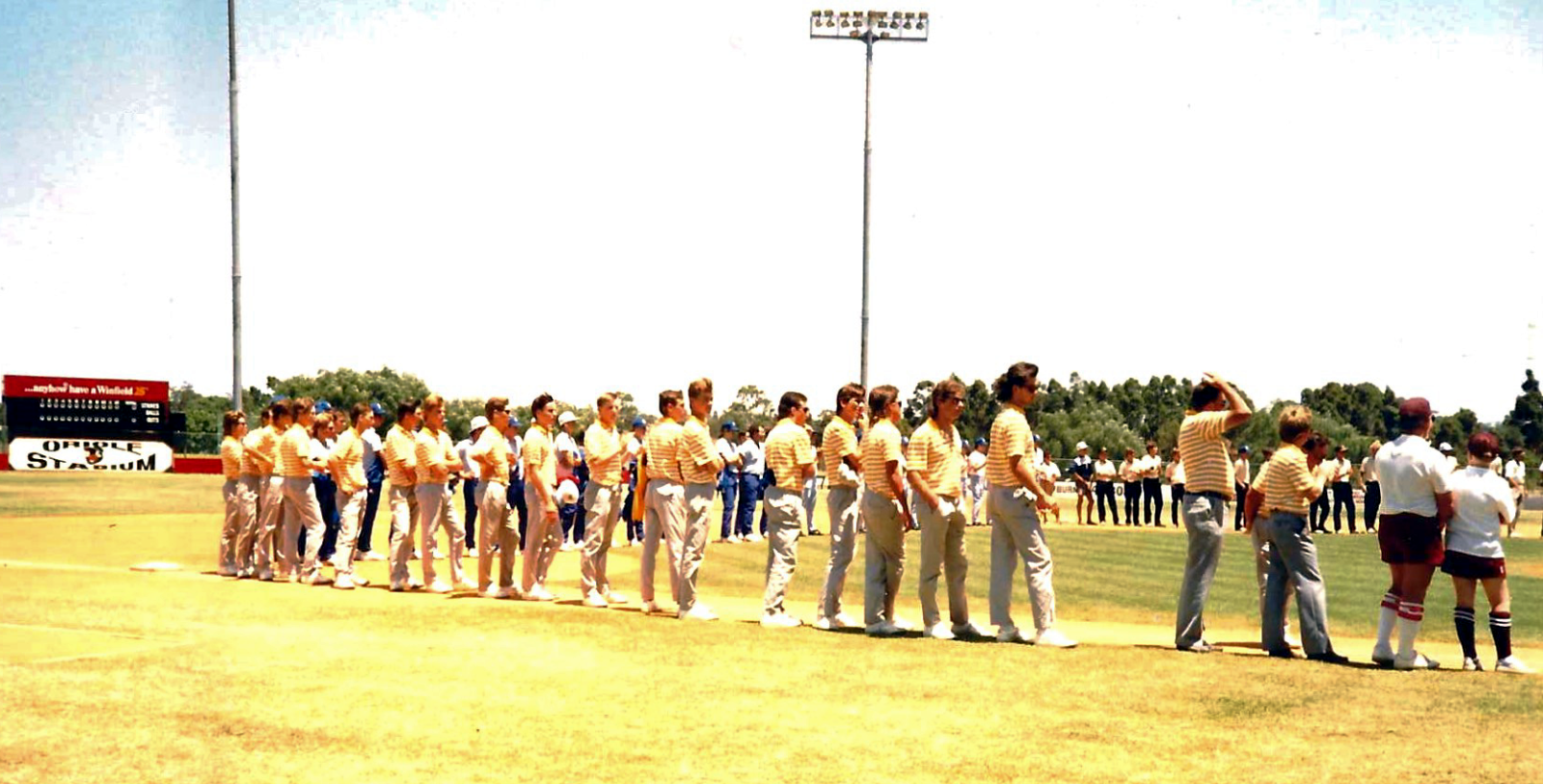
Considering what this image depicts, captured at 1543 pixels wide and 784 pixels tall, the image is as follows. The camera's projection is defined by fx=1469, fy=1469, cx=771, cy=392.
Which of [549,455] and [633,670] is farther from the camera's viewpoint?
[549,455]

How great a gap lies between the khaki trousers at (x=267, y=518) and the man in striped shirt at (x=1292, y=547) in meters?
10.5

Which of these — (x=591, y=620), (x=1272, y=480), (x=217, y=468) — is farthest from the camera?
(x=217, y=468)

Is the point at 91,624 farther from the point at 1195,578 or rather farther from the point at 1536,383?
the point at 1536,383

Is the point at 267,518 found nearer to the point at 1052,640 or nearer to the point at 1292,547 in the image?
the point at 1052,640

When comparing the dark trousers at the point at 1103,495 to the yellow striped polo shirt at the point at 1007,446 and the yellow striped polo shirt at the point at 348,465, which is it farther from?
the yellow striped polo shirt at the point at 1007,446

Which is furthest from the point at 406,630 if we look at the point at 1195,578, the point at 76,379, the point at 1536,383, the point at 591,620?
the point at 1536,383

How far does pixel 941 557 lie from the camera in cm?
1191

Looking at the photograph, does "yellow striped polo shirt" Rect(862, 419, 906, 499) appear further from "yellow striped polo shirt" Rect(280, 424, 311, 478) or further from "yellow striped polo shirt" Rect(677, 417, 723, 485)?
"yellow striped polo shirt" Rect(280, 424, 311, 478)

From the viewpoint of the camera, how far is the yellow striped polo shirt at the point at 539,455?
45.9 ft

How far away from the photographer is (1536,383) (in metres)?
89.4

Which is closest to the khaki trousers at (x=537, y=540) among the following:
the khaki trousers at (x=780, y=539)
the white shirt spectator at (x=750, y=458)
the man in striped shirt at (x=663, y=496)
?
the man in striped shirt at (x=663, y=496)

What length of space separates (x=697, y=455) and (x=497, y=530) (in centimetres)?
273

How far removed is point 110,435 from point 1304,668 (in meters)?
37.3

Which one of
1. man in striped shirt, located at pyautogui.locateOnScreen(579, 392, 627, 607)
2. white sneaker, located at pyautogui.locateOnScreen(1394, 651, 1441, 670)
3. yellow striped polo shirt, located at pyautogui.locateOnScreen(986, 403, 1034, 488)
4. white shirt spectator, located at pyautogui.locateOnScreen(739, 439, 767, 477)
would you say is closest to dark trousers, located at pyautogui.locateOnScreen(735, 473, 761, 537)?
white shirt spectator, located at pyautogui.locateOnScreen(739, 439, 767, 477)
